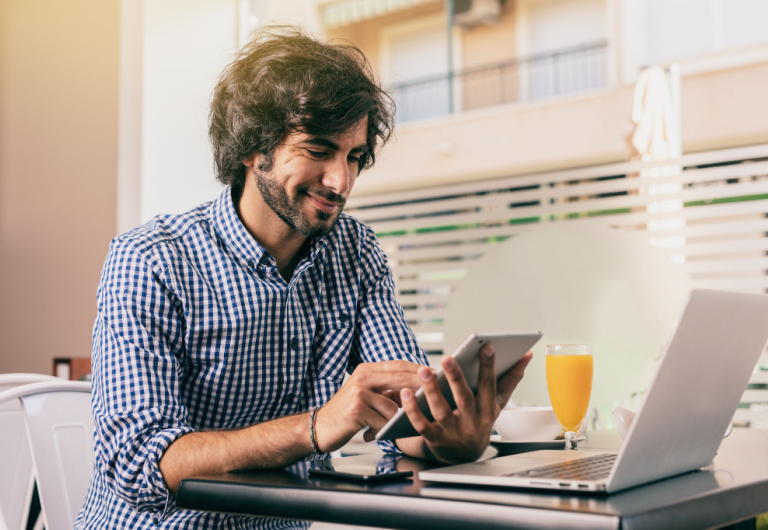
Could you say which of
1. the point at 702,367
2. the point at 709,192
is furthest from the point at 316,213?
the point at 709,192

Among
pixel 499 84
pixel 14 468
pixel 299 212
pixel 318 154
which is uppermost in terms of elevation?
pixel 499 84

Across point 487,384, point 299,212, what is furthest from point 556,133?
point 487,384

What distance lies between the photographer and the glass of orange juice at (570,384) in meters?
1.16

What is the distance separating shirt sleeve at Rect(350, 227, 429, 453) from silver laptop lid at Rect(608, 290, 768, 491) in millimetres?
657

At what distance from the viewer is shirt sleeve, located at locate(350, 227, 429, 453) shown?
1476 mm

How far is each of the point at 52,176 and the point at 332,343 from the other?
2.10 m

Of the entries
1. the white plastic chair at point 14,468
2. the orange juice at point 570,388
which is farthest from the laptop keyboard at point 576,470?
the white plastic chair at point 14,468

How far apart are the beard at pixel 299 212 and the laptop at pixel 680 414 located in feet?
2.01

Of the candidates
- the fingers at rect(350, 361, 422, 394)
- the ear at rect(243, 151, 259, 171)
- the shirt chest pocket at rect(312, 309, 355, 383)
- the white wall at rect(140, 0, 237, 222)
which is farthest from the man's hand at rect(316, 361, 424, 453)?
the white wall at rect(140, 0, 237, 222)

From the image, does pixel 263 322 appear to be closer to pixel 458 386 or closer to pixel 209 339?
pixel 209 339

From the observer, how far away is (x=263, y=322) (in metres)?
1.33

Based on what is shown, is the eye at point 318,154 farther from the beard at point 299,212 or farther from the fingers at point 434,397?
the fingers at point 434,397

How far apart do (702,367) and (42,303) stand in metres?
2.84

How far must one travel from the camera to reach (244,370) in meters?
1.30
